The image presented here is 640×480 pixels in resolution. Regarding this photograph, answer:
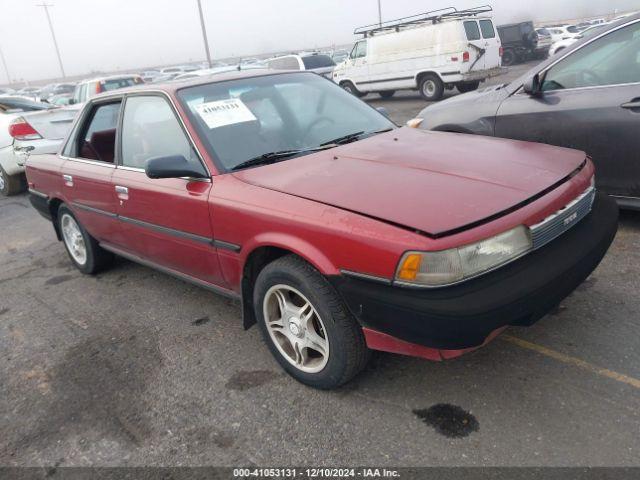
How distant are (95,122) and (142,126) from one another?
993 mm

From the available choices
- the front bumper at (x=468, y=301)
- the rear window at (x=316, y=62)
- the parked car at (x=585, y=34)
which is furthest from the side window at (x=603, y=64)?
the rear window at (x=316, y=62)

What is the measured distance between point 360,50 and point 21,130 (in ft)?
36.2

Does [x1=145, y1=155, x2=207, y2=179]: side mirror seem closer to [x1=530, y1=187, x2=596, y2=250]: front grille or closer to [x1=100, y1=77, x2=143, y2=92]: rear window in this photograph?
[x1=530, y1=187, x2=596, y2=250]: front grille

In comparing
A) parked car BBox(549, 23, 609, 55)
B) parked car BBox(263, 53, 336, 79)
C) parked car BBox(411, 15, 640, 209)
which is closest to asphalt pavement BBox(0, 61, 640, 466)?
parked car BBox(411, 15, 640, 209)

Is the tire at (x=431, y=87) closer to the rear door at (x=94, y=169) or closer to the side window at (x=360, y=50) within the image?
the side window at (x=360, y=50)

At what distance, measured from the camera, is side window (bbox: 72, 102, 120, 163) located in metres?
4.17

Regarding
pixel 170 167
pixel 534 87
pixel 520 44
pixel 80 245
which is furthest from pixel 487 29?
pixel 170 167

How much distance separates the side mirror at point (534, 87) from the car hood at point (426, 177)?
1388 mm

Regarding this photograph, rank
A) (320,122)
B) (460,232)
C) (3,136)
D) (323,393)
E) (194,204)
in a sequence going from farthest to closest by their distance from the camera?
(3,136) → (320,122) → (194,204) → (323,393) → (460,232)

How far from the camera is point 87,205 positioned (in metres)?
4.12

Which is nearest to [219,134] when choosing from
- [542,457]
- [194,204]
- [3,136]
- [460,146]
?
[194,204]

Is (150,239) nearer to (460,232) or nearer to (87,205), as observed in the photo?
(87,205)

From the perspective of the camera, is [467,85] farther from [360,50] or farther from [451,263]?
[451,263]

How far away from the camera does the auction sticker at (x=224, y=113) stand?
3096mm
